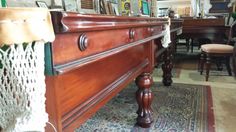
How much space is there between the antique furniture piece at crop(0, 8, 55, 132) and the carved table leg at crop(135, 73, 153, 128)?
3.97 ft

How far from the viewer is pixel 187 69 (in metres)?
3.79

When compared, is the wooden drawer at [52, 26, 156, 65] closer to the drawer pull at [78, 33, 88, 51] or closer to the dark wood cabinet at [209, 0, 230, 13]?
the drawer pull at [78, 33, 88, 51]

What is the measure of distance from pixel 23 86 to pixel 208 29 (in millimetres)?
4035

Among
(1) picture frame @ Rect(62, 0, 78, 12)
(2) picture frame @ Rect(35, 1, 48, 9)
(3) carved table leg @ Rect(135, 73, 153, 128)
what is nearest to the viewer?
(2) picture frame @ Rect(35, 1, 48, 9)

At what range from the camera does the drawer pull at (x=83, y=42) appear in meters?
0.63

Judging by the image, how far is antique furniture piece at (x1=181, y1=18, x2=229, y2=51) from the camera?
155 inches

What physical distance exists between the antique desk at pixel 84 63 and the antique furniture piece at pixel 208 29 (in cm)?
295

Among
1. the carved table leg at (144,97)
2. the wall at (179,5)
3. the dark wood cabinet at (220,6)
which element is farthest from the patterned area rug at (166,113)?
the dark wood cabinet at (220,6)

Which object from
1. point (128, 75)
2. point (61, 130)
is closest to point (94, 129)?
point (128, 75)

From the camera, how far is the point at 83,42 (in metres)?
0.64

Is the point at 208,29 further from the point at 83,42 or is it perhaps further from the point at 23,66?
the point at 23,66

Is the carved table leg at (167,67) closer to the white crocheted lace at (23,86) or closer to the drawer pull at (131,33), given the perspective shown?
the drawer pull at (131,33)

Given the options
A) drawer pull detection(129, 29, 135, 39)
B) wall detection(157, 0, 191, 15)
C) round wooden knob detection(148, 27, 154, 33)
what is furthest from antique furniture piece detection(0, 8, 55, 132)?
wall detection(157, 0, 191, 15)

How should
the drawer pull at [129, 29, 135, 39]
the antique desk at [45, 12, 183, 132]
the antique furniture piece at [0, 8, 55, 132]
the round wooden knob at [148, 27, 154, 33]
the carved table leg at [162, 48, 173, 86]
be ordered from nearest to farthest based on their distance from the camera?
the antique furniture piece at [0, 8, 55, 132] < the antique desk at [45, 12, 183, 132] < the drawer pull at [129, 29, 135, 39] < the round wooden knob at [148, 27, 154, 33] < the carved table leg at [162, 48, 173, 86]
